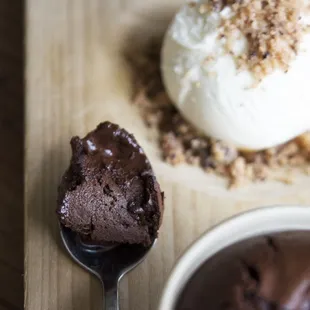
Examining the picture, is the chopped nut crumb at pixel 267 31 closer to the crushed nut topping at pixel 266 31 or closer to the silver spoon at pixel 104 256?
the crushed nut topping at pixel 266 31

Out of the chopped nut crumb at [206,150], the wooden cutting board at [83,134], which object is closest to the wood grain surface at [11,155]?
the wooden cutting board at [83,134]

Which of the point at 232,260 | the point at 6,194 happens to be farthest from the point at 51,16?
the point at 232,260

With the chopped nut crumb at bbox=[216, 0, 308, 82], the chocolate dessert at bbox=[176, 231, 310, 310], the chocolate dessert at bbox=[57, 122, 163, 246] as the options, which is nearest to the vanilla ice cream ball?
the chopped nut crumb at bbox=[216, 0, 308, 82]

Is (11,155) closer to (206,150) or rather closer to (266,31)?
(206,150)

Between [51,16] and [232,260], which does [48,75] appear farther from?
[232,260]

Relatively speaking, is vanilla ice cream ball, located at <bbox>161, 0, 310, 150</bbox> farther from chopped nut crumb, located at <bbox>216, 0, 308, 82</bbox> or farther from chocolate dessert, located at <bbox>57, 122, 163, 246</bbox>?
chocolate dessert, located at <bbox>57, 122, 163, 246</bbox>

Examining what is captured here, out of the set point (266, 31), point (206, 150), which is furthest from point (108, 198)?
point (266, 31)
